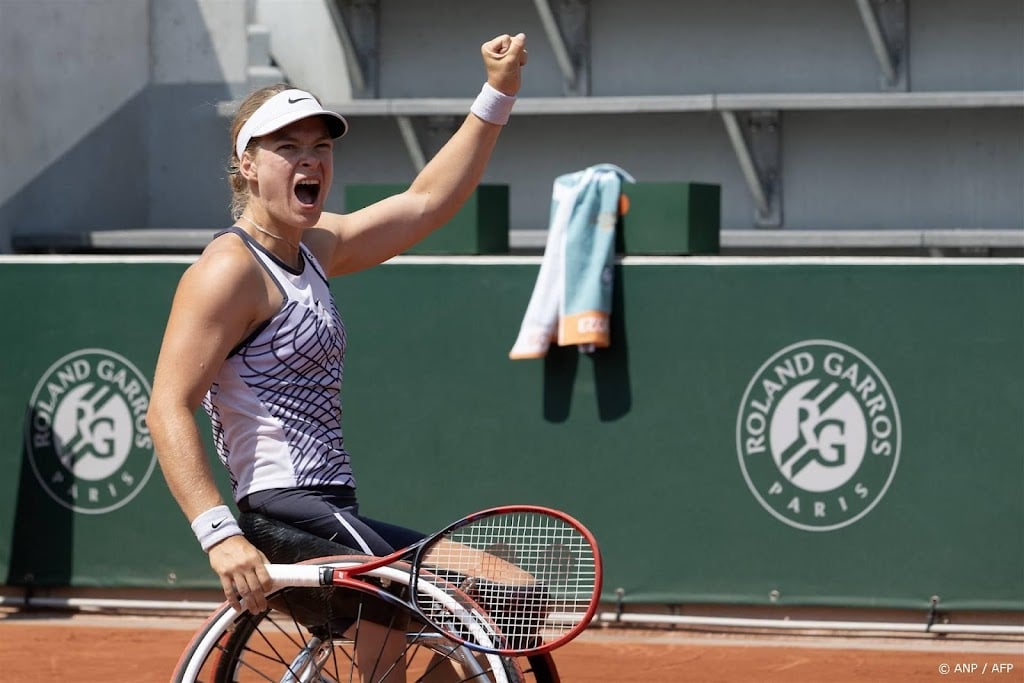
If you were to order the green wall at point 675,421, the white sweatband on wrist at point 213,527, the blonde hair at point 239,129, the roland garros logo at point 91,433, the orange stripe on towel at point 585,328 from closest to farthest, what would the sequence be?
the white sweatband on wrist at point 213,527 → the blonde hair at point 239,129 → the green wall at point 675,421 → the orange stripe on towel at point 585,328 → the roland garros logo at point 91,433

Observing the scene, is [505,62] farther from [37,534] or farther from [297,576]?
[37,534]

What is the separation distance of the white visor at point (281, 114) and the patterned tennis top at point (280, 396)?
22cm

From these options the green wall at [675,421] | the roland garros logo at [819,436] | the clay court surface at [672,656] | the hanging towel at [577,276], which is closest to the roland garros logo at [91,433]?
the green wall at [675,421]

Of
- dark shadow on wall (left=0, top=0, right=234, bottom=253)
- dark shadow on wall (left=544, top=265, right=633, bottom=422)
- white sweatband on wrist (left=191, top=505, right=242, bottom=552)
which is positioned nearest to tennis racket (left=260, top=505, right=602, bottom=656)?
white sweatband on wrist (left=191, top=505, right=242, bottom=552)

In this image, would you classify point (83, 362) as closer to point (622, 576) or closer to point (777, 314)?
point (622, 576)

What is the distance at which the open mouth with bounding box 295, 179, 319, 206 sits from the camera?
3373mm

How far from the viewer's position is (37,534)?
7.31m

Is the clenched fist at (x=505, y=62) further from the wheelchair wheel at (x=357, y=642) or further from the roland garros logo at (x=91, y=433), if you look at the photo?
the roland garros logo at (x=91, y=433)

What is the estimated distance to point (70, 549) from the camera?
7.30m

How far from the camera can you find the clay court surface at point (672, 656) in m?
6.14

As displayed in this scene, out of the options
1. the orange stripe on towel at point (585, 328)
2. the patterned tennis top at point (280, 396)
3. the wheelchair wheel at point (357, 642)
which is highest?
the orange stripe on towel at point (585, 328)

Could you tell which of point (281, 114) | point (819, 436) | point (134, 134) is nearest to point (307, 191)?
point (281, 114)

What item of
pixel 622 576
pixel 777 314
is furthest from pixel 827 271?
pixel 622 576

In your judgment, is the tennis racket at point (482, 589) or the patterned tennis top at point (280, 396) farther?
the patterned tennis top at point (280, 396)
